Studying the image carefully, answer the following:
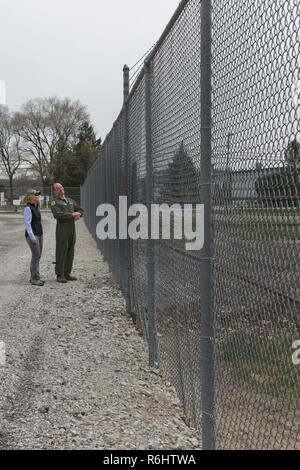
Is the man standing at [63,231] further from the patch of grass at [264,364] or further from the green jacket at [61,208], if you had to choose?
the patch of grass at [264,364]

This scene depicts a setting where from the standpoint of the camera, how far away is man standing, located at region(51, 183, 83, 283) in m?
10.7

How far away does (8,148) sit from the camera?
242ft

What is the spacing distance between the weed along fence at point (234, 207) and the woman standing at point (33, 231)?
5.91 metres

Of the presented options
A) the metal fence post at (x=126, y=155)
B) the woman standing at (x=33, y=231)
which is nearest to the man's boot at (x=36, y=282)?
the woman standing at (x=33, y=231)

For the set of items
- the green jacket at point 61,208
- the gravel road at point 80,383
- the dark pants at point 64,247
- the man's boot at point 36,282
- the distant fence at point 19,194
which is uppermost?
the distant fence at point 19,194

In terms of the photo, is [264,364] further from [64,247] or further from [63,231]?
[63,231]

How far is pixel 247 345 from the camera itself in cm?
281

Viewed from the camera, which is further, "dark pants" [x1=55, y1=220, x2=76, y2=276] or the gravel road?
"dark pants" [x1=55, y1=220, x2=76, y2=276]

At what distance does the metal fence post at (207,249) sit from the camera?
9.87 ft

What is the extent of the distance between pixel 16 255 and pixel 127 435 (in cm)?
1259

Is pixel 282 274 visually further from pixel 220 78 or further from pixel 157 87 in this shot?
pixel 157 87

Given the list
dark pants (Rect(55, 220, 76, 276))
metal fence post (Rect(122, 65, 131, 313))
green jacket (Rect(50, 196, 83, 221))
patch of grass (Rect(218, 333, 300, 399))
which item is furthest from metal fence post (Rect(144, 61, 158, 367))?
green jacket (Rect(50, 196, 83, 221))

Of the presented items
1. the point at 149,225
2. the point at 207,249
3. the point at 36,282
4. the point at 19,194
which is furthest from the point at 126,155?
the point at 19,194

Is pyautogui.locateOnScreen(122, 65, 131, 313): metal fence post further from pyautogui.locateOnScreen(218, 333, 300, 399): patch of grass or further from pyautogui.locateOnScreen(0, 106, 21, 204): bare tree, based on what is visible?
pyautogui.locateOnScreen(0, 106, 21, 204): bare tree
